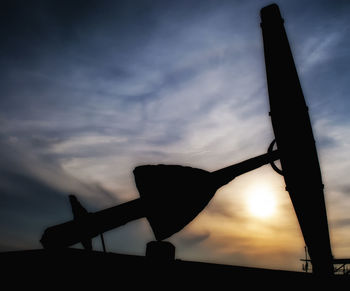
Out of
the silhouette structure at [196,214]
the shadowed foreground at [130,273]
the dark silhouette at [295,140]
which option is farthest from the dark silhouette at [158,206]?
the dark silhouette at [295,140]

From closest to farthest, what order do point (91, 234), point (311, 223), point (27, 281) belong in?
point (91, 234) < point (27, 281) < point (311, 223)

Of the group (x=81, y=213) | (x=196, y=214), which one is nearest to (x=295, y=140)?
(x=196, y=214)

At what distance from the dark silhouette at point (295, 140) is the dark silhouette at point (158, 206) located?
1.17m

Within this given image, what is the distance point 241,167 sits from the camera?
3004 mm

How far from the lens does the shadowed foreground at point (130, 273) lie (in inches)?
107

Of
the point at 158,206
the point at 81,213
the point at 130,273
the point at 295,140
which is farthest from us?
the point at 295,140

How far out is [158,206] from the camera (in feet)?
7.68

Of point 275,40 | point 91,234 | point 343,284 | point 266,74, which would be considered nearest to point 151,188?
point 91,234

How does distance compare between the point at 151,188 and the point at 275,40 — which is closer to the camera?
the point at 151,188

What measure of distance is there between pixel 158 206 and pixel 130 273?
1.11 metres

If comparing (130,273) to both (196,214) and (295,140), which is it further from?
(295,140)

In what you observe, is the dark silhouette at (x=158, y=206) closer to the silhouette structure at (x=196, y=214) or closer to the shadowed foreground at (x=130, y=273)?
the silhouette structure at (x=196, y=214)

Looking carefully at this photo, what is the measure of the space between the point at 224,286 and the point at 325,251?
64.7 inches

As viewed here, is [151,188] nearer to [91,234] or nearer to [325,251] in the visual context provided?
[91,234]
